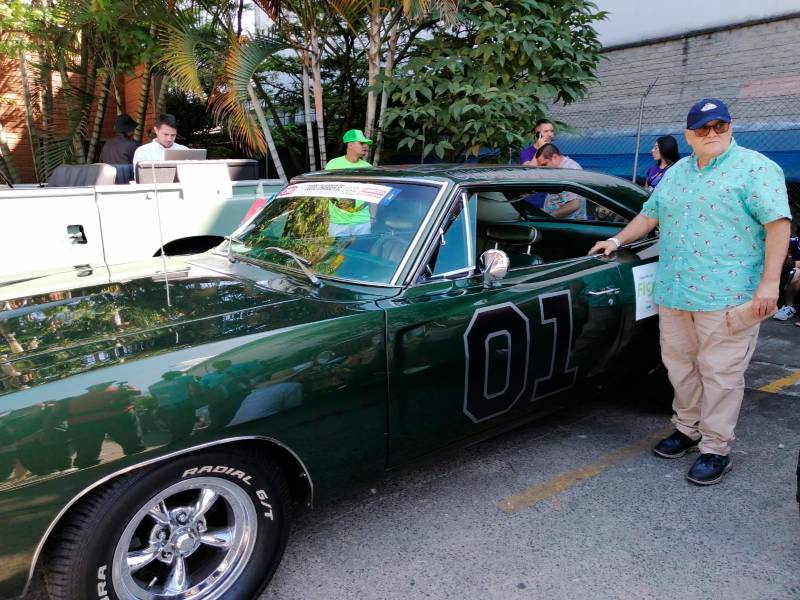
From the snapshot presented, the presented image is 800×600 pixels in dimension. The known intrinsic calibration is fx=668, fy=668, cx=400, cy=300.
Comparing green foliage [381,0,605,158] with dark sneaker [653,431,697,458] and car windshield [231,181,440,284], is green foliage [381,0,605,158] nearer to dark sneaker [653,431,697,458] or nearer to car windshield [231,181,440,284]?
car windshield [231,181,440,284]

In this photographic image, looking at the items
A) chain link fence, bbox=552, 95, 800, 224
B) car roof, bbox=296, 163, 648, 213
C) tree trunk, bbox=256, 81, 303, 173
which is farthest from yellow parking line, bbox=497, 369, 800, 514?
tree trunk, bbox=256, 81, 303, 173

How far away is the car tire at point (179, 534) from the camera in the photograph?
6.55ft

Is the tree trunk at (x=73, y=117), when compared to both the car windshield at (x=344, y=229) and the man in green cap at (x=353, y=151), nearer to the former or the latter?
the man in green cap at (x=353, y=151)

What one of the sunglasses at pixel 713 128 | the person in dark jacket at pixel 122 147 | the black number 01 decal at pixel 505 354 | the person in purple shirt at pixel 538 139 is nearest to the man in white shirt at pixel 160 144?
the person in dark jacket at pixel 122 147

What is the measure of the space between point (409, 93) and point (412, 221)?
165 inches

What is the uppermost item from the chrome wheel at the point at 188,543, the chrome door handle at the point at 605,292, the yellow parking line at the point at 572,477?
the chrome door handle at the point at 605,292

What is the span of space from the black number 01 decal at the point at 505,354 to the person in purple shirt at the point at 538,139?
3.17 m

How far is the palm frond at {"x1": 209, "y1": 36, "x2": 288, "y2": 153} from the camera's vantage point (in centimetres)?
700

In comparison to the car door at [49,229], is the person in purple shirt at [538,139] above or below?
above

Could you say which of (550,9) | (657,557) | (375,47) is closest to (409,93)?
(375,47)

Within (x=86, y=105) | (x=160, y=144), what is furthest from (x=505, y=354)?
(x=86, y=105)

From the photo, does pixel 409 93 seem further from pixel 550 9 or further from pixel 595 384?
pixel 595 384

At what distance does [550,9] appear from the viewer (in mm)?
6648

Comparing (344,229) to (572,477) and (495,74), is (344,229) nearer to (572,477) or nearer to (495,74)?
(572,477)
